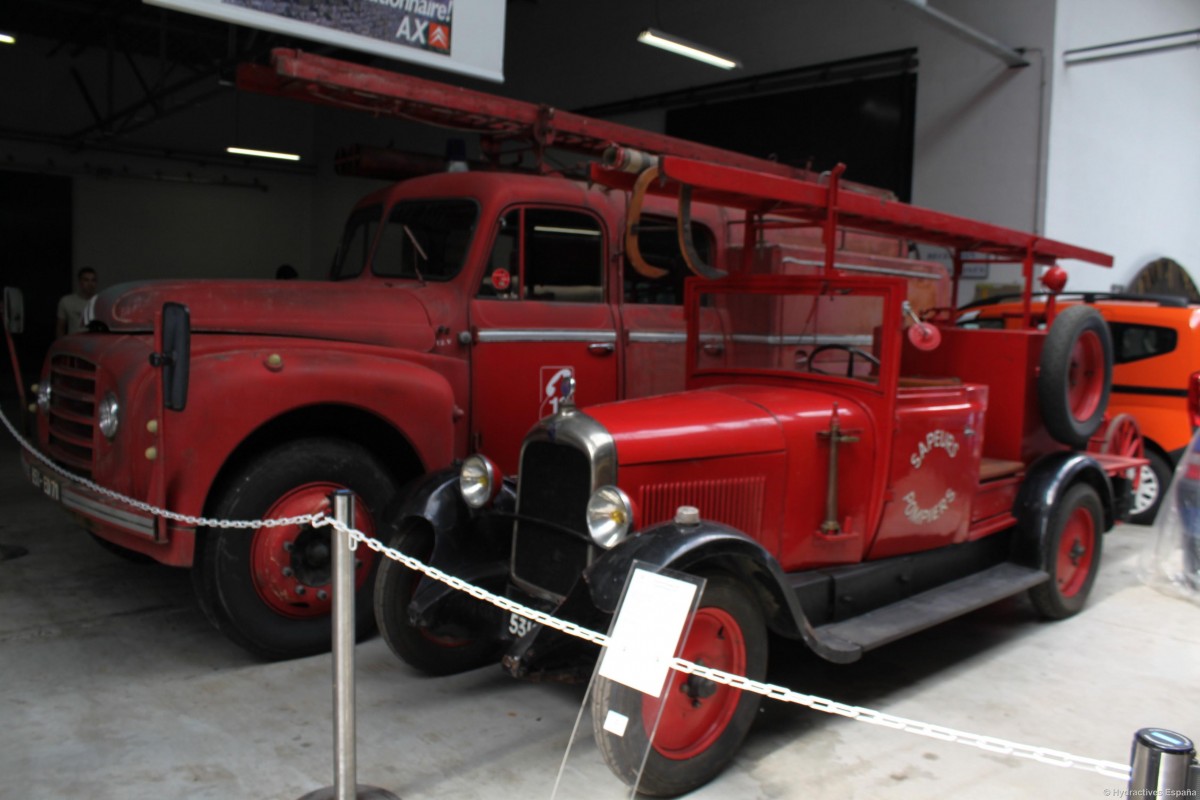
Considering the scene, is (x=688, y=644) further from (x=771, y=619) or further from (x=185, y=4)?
(x=185, y=4)

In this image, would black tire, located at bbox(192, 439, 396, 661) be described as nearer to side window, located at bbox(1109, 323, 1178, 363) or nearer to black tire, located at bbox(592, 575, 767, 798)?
black tire, located at bbox(592, 575, 767, 798)

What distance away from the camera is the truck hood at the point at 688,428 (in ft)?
10.4

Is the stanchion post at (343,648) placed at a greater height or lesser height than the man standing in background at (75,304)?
lesser

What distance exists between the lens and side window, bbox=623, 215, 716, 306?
5.24 meters

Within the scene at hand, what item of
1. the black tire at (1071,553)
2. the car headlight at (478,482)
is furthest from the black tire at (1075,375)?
the car headlight at (478,482)

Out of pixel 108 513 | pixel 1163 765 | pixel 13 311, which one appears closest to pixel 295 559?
pixel 108 513

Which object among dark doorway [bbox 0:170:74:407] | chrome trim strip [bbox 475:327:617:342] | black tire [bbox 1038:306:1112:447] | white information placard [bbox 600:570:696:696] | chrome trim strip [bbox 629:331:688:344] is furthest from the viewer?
dark doorway [bbox 0:170:74:407]

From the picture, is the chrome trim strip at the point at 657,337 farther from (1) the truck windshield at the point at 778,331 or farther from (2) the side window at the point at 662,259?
(1) the truck windshield at the point at 778,331

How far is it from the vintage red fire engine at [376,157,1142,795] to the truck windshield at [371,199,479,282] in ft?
4.17

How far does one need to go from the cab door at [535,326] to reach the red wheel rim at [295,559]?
0.94 meters

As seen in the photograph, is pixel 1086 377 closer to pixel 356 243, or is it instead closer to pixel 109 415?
pixel 356 243

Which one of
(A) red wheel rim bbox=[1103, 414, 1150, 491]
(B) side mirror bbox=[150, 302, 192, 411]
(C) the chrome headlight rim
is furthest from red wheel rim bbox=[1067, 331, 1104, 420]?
(C) the chrome headlight rim

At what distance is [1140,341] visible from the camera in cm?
701

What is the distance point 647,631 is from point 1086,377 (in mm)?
3663
